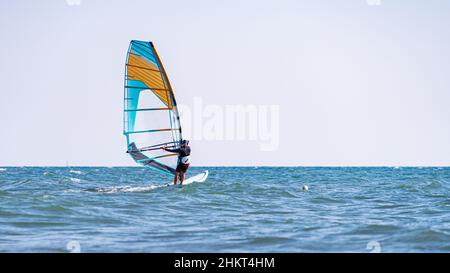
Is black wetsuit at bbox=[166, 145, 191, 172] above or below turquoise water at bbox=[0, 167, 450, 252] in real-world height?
above

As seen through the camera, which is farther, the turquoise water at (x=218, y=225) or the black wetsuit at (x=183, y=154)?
the black wetsuit at (x=183, y=154)

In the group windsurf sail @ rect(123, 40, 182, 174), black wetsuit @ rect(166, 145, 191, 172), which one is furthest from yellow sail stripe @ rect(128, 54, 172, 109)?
black wetsuit @ rect(166, 145, 191, 172)

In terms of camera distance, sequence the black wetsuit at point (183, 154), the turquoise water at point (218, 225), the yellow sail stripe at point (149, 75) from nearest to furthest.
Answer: the turquoise water at point (218, 225) → the black wetsuit at point (183, 154) → the yellow sail stripe at point (149, 75)

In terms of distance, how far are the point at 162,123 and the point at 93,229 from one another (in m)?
10.9

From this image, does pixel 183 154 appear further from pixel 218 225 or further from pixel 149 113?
pixel 218 225

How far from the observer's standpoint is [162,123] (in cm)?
2169

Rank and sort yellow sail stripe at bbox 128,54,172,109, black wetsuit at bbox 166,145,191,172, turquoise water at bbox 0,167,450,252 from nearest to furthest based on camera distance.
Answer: turquoise water at bbox 0,167,450,252
black wetsuit at bbox 166,145,191,172
yellow sail stripe at bbox 128,54,172,109

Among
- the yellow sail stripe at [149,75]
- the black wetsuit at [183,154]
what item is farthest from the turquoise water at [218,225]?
the yellow sail stripe at [149,75]

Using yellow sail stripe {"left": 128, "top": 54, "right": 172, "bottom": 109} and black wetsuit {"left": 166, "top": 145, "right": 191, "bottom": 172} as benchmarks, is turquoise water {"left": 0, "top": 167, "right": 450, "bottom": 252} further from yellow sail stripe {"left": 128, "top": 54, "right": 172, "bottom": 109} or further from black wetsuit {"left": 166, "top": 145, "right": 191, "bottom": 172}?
yellow sail stripe {"left": 128, "top": 54, "right": 172, "bottom": 109}

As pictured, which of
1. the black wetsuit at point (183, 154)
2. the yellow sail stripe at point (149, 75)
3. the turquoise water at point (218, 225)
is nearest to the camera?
the turquoise water at point (218, 225)

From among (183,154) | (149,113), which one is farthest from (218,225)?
(149,113)

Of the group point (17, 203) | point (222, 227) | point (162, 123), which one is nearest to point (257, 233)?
point (222, 227)

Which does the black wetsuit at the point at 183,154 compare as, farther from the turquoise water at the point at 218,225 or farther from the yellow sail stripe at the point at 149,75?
the turquoise water at the point at 218,225
